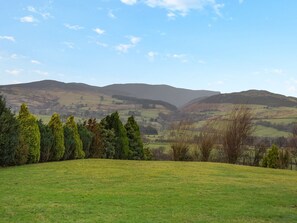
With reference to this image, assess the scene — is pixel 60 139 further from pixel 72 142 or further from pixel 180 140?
pixel 180 140

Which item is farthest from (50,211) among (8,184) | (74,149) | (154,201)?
(74,149)

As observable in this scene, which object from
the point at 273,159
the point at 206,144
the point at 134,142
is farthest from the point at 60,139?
the point at 273,159

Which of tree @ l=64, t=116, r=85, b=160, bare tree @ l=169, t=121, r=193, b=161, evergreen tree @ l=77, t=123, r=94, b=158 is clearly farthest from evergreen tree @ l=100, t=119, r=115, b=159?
bare tree @ l=169, t=121, r=193, b=161

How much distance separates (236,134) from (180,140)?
535cm

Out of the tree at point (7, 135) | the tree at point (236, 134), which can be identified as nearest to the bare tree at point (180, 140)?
the tree at point (236, 134)

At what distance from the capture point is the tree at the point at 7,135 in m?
16.3

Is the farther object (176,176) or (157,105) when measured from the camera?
(157,105)

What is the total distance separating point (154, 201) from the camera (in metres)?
9.90

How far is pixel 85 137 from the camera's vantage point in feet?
84.3

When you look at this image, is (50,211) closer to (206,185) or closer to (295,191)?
(206,185)

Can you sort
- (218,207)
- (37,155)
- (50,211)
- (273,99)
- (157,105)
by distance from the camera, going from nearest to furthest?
(50,211), (218,207), (37,155), (273,99), (157,105)

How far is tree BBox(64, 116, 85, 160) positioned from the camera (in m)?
23.3

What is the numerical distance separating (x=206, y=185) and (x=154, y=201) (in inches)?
153

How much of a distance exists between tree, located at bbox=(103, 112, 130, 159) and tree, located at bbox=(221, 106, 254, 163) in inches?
385
